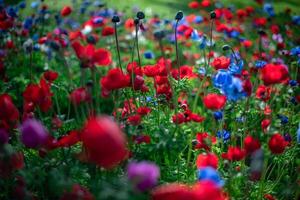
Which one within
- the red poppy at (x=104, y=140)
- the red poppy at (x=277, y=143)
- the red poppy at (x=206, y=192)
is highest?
the red poppy at (x=277, y=143)

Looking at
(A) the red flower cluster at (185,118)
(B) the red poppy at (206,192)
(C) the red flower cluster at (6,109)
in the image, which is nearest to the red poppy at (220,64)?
(A) the red flower cluster at (185,118)

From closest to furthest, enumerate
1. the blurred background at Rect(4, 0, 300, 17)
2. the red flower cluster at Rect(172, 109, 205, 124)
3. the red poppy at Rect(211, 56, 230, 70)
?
the red flower cluster at Rect(172, 109, 205, 124) → the red poppy at Rect(211, 56, 230, 70) → the blurred background at Rect(4, 0, 300, 17)

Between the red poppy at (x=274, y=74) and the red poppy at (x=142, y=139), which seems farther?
the red poppy at (x=142, y=139)

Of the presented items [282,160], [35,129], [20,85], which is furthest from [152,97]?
[20,85]

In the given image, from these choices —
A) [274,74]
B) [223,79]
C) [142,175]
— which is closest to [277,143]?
[274,74]

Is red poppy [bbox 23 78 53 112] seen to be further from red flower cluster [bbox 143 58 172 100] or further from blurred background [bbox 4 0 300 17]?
blurred background [bbox 4 0 300 17]

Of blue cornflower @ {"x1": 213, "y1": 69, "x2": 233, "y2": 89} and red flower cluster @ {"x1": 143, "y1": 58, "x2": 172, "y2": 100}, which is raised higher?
red flower cluster @ {"x1": 143, "y1": 58, "x2": 172, "y2": 100}

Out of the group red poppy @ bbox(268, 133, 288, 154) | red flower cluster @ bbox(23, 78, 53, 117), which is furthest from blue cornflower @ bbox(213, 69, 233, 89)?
red flower cluster @ bbox(23, 78, 53, 117)

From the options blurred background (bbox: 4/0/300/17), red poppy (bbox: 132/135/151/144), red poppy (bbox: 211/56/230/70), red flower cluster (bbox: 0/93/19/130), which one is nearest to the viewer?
red flower cluster (bbox: 0/93/19/130)

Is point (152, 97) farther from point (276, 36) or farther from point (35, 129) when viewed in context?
point (276, 36)

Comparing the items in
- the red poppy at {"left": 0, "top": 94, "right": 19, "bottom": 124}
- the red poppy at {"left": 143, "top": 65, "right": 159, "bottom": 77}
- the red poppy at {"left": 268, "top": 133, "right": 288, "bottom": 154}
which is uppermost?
the red poppy at {"left": 143, "top": 65, "right": 159, "bottom": 77}

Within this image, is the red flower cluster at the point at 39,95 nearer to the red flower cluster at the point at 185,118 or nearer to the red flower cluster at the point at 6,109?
the red flower cluster at the point at 6,109

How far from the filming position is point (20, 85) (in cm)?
445

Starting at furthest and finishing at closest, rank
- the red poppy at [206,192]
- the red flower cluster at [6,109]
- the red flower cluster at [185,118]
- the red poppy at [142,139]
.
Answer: the red flower cluster at [185,118] < the red poppy at [142,139] < the red flower cluster at [6,109] < the red poppy at [206,192]
